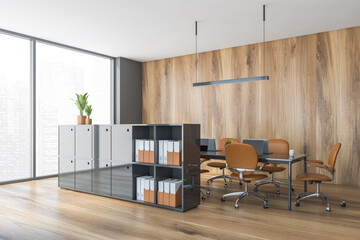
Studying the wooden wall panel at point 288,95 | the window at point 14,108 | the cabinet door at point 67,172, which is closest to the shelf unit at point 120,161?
the cabinet door at point 67,172

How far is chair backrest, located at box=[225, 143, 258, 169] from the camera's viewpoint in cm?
398

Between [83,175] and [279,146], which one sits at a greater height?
[279,146]

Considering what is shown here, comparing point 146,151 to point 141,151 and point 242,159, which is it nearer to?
point 141,151

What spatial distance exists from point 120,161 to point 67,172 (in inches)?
56.8

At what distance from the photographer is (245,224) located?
339 centimetres

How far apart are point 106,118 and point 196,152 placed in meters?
4.59

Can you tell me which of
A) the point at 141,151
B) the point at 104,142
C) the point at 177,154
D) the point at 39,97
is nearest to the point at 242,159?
the point at 177,154

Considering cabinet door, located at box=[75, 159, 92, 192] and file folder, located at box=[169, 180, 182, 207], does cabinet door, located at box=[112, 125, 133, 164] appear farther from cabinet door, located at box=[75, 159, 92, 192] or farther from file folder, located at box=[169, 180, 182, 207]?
file folder, located at box=[169, 180, 182, 207]

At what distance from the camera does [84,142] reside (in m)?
5.07

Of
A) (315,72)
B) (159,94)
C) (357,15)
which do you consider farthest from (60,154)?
(357,15)

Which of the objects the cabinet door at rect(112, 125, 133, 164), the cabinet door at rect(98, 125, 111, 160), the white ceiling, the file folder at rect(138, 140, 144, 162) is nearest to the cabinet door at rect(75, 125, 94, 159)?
the cabinet door at rect(98, 125, 111, 160)

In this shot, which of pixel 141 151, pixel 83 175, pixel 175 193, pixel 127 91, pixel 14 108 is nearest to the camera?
pixel 175 193

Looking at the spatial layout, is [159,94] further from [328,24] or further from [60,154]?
[328,24]

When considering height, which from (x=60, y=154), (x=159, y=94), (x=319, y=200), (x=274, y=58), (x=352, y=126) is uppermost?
(x=274, y=58)
